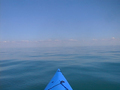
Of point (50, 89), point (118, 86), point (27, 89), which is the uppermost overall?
point (50, 89)

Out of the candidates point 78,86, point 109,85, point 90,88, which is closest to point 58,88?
point 78,86

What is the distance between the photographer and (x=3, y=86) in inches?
344

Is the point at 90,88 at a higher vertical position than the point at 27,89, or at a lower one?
lower

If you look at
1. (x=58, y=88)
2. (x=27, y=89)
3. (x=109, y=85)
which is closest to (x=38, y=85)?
(x=27, y=89)

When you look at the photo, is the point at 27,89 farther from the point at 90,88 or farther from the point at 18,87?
the point at 90,88

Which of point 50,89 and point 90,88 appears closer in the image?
point 50,89

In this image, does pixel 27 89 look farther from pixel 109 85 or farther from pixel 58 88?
pixel 109 85

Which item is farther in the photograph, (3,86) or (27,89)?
(3,86)

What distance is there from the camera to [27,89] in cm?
802

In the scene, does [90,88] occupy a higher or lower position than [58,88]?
lower

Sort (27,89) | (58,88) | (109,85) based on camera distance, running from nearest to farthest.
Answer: (58,88)
(27,89)
(109,85)

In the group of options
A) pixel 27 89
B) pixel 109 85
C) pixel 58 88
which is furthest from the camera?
pixel 109 85

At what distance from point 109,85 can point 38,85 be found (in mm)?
8258

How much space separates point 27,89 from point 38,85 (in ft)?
3.94
